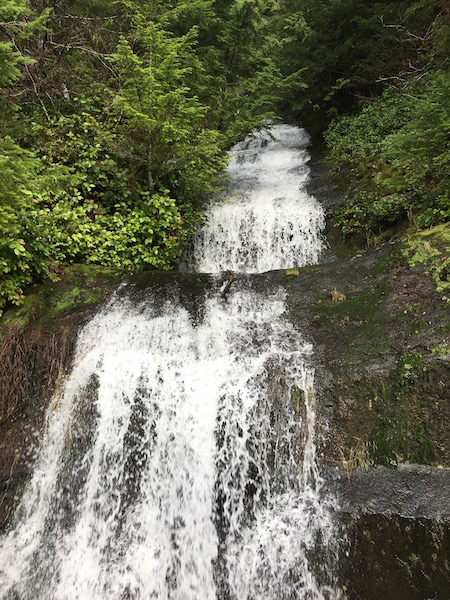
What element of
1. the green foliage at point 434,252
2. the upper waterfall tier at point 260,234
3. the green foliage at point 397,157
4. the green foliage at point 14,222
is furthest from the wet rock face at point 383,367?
the green foliage at point 14,222

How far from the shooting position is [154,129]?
722 centimetres

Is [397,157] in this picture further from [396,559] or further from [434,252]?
[396,559]

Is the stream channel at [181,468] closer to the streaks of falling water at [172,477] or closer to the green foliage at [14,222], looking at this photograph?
the streaks of falling water at [172,477]

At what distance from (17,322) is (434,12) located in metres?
14.8

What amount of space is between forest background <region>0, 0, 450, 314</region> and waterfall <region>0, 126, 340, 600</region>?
6.91 feet

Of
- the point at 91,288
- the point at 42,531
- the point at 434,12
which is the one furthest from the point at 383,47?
the point at 42,531

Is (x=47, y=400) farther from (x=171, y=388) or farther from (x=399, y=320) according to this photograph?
(x=399, y=320)

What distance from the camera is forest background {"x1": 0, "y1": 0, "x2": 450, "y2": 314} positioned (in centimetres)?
587

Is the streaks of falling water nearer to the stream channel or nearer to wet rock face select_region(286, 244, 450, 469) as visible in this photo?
the stream channel

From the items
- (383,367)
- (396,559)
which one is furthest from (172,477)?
(383,367)

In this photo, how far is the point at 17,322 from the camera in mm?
5555

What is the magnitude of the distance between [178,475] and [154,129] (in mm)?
6280

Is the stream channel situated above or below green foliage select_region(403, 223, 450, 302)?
below

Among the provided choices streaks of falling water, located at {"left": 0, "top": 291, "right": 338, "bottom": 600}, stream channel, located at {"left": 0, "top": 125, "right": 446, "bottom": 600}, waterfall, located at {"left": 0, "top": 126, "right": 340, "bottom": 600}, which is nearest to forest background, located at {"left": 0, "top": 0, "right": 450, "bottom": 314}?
stream channel, located at {"left": 0, "top": 125, "right": 446, "bottom": 600}
